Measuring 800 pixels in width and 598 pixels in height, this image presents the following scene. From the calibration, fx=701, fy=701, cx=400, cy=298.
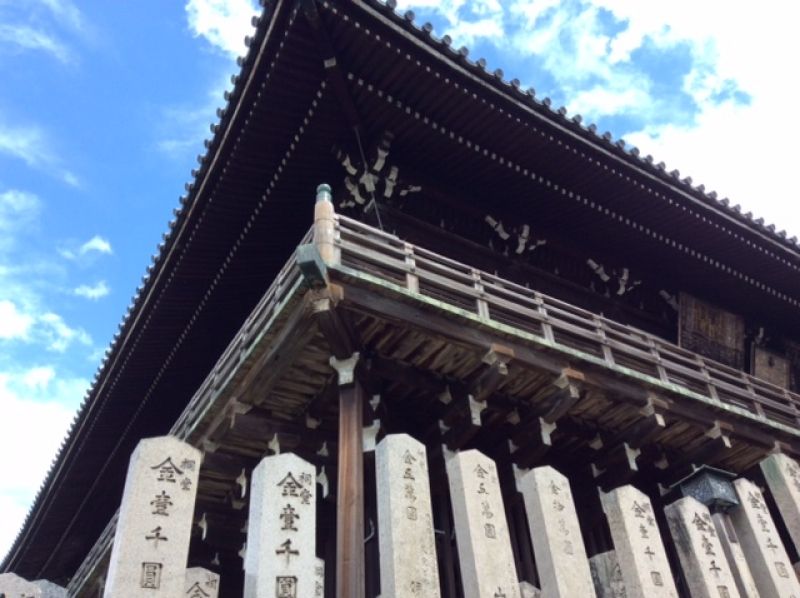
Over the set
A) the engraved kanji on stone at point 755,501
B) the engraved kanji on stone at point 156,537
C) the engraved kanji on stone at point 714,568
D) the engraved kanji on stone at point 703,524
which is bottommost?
the engraved kanji on stone at point 156,537

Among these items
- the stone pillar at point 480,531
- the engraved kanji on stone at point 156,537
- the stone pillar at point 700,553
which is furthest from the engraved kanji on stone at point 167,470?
the stone pillar at point 700,553

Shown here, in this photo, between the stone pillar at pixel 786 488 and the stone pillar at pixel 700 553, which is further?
the stone pillar at pixel 786 488

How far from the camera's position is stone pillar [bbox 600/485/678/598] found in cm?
566

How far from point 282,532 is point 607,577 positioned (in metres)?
4.75

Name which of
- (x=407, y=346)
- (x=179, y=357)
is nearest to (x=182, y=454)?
(x=407, y=346)

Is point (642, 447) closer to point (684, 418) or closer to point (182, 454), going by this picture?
point (684, 418)

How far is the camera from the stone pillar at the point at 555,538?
17.8 feet

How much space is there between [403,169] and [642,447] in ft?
18.0

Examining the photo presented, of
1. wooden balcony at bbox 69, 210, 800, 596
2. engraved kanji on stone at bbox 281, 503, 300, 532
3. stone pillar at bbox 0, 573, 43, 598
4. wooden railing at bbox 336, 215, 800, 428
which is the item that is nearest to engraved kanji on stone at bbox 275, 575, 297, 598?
engraved kanji on stone at bbox 281, 503, 300, 532

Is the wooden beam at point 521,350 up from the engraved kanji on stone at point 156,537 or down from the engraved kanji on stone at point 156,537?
up

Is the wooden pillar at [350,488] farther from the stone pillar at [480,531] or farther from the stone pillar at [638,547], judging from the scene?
the stone pillar at [638,547]

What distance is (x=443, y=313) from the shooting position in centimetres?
825

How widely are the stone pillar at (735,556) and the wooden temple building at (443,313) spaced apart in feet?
0.09

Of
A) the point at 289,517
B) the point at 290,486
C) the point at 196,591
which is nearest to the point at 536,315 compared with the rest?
the point at 290,486
